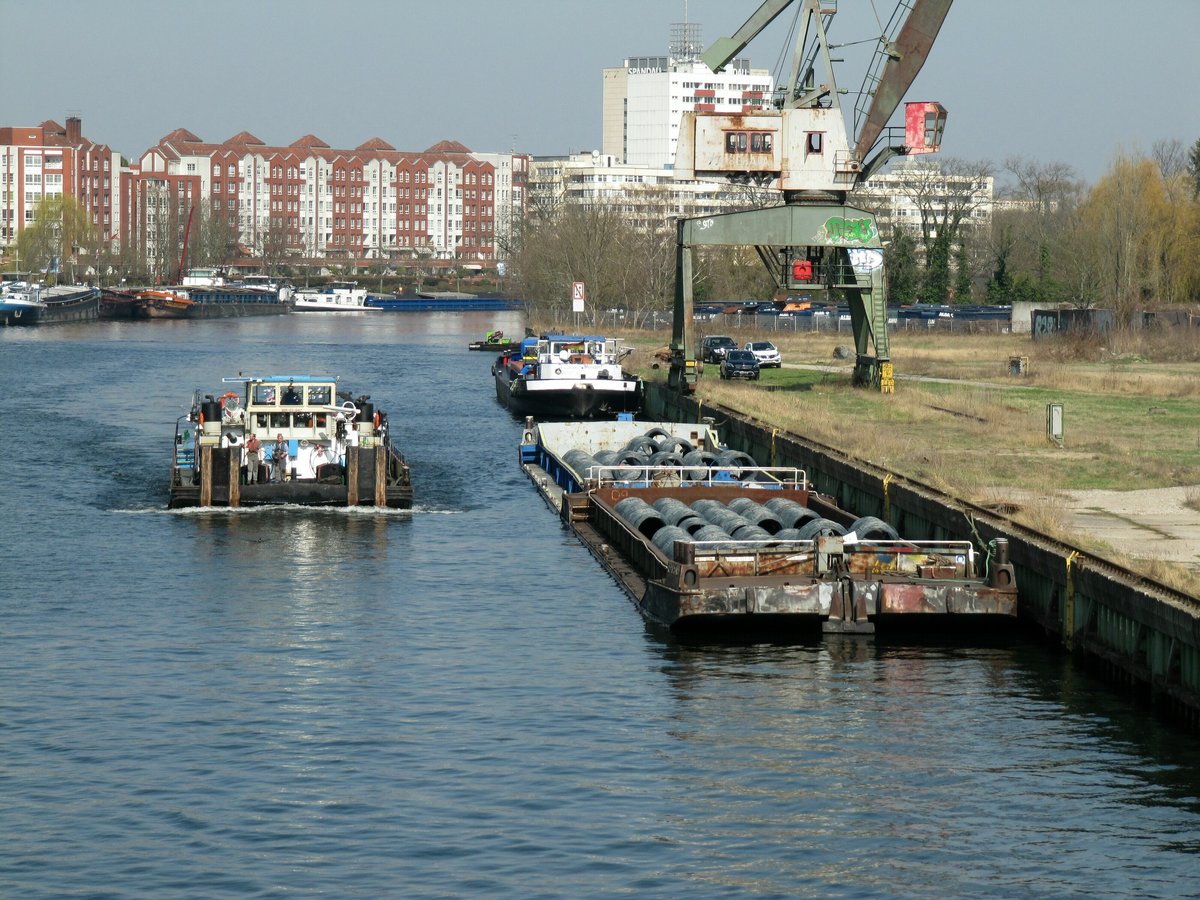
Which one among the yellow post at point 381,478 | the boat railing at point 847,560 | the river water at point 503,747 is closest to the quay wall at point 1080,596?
the river water at point 503,747

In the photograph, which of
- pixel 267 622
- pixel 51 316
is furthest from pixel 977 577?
pixel 51 316

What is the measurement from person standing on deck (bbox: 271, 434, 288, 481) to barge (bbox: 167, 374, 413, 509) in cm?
2

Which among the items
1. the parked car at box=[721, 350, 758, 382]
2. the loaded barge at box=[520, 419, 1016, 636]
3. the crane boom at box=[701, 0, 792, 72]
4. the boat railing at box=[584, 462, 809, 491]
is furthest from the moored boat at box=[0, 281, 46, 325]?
the loaded barge at box=[520, 419, 1016, 636]

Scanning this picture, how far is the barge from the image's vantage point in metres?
40.9

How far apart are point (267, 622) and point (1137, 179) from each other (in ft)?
296

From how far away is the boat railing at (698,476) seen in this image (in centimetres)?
3881

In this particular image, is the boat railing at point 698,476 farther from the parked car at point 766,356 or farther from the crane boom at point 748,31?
the parked car at point 766,356

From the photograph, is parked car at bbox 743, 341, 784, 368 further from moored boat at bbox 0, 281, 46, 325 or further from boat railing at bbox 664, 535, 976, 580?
moored boat at bbox 0, 281, 46, 325

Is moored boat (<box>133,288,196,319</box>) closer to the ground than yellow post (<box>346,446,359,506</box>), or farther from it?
farther from it

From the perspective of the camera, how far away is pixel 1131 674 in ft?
80.1

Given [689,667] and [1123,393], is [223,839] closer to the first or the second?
[689,667]

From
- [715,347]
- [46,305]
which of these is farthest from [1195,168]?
[46,305]

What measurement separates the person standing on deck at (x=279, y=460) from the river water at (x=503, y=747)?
4352mm

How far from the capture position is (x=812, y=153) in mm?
60250
